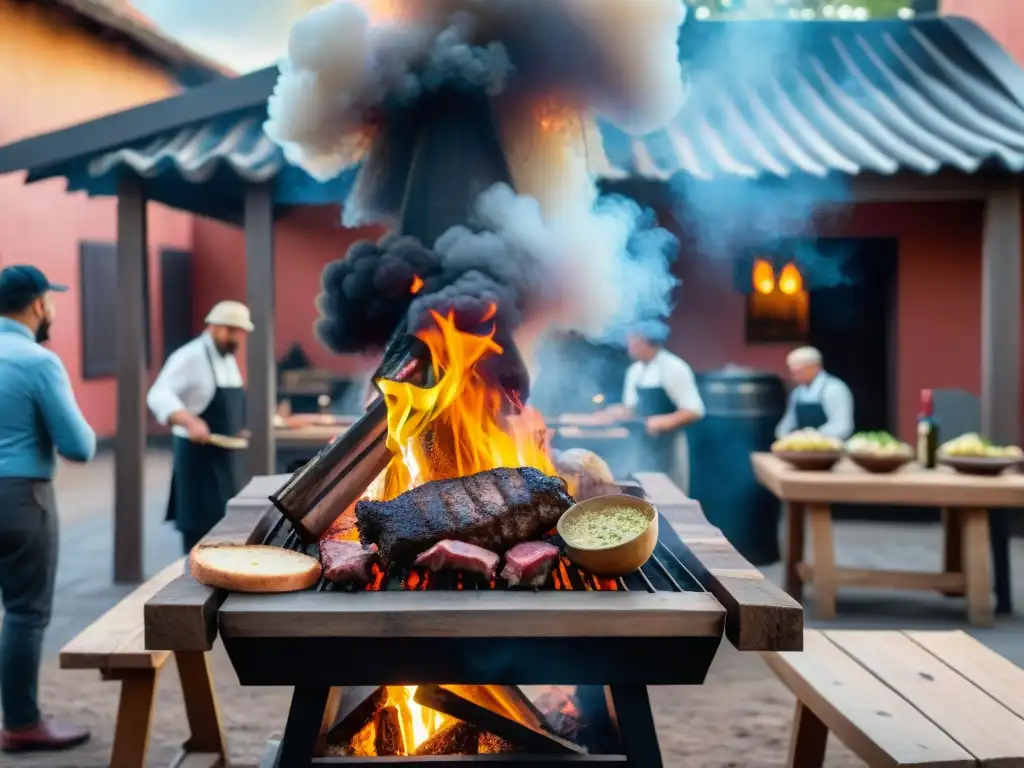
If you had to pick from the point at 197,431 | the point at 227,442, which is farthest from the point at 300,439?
the point at 197,431

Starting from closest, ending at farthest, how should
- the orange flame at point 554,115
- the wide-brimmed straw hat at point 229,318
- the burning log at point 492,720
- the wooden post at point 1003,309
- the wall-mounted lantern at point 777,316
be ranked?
the burning log at point 492,720 → the orange flame at point 554,115 → the wide-brimmed straw hat at point 229,318 → the wooden post at point 1003,309 → the wall-mounted lantern at point 777,316

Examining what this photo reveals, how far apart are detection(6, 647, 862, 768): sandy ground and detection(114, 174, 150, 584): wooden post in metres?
1.77

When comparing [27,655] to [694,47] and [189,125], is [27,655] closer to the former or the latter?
[189,125]

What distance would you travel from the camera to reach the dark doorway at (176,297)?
14930 millimetres

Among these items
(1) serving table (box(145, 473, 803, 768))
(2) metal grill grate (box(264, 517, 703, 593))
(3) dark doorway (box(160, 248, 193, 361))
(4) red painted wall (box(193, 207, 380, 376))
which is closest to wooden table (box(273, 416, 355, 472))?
(2) metal grill grate (box(264, 517, 703, 593))

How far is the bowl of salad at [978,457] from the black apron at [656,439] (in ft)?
6.41

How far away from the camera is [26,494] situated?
3.96 m

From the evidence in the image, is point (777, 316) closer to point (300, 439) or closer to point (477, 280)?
point (300, 439)

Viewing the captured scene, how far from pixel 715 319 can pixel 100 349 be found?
377 inches

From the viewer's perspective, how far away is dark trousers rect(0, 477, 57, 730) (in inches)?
155

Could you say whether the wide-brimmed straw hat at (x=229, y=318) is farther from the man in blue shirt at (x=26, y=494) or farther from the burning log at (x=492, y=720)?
the burning log at (x=492, y=720)

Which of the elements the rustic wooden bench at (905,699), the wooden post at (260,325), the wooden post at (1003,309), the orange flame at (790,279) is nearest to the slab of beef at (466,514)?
the rustic wooden bench at (905,699)

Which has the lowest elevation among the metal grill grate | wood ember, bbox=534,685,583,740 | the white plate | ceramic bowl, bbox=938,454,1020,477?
wood ember, bbox=534,685,583,740

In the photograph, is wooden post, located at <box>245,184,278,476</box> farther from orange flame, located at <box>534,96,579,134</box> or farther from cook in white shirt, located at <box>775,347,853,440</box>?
cook in white shirt, located at <box>775,347,853,440</box>
